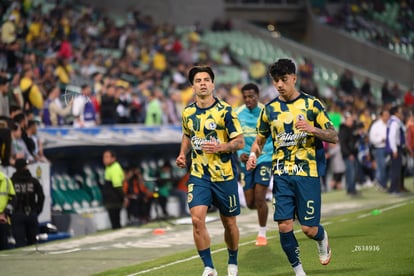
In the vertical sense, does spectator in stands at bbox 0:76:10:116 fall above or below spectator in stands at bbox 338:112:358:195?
above

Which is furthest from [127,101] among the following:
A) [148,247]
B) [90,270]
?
[90,270]

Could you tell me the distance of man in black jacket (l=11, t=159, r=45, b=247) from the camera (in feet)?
63.0

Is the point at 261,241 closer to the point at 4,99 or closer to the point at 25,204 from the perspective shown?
the point at 25,204

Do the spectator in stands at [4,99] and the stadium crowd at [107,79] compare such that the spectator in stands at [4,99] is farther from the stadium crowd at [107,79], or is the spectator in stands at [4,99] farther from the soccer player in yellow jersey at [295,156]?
the soccer player in yellow jersey at [295,156]

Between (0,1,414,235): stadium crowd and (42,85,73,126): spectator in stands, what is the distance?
2 cm

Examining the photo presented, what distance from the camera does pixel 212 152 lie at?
41.3ft

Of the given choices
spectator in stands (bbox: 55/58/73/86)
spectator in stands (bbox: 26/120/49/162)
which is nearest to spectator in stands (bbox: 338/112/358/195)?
spectator in stands (bbox: 55/58/73/86)

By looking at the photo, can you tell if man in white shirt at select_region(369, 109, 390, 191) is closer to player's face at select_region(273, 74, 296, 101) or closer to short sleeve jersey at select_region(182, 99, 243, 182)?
short sleeve jersey at select_region(182, 99, 243, 182)

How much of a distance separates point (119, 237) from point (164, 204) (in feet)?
14.9

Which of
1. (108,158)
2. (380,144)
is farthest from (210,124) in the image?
(380,144)

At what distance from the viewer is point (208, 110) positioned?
12789mm

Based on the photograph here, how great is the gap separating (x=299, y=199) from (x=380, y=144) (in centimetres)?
1514

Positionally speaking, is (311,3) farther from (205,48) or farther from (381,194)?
(381,194)

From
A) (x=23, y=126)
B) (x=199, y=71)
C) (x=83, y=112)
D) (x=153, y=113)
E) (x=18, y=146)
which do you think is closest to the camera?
(x=199, y=71)
